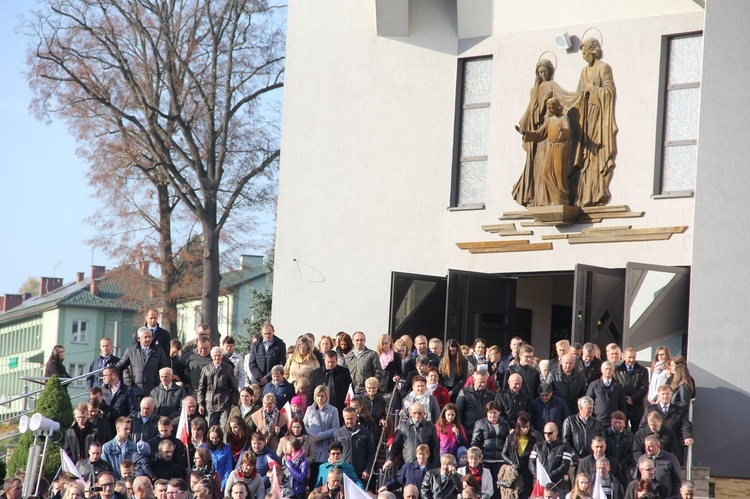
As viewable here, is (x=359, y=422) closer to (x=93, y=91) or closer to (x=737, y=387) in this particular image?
(x=737, y=387)

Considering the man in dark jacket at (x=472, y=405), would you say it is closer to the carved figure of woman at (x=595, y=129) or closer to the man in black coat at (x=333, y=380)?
the man in black coat at (x=333, y=380)

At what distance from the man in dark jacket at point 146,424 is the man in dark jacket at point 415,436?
295 centimetres

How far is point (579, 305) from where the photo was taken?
805 inches

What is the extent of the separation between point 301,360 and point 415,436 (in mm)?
2624

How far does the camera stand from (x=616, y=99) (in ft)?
69.7

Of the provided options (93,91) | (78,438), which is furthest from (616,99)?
(93,91)

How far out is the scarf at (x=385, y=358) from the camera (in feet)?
60.6

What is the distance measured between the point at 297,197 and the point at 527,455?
930 cm

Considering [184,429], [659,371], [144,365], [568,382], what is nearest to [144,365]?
[144,365]

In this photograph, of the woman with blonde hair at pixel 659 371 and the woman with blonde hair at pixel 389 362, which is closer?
the woman with blonde hair at pixel 659 371

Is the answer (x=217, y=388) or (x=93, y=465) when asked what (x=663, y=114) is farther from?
(x=93, y=465)

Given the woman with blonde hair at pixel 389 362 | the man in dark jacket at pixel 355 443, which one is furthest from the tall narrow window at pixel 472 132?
the man in dark jacket at pixel 355 443

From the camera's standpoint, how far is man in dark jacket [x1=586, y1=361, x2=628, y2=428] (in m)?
17.0

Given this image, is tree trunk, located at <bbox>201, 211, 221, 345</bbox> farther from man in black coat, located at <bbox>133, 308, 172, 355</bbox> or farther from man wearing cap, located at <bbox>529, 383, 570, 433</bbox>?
man wearing cap, located at <bbox>529, 383, 570, 433</bbox>
